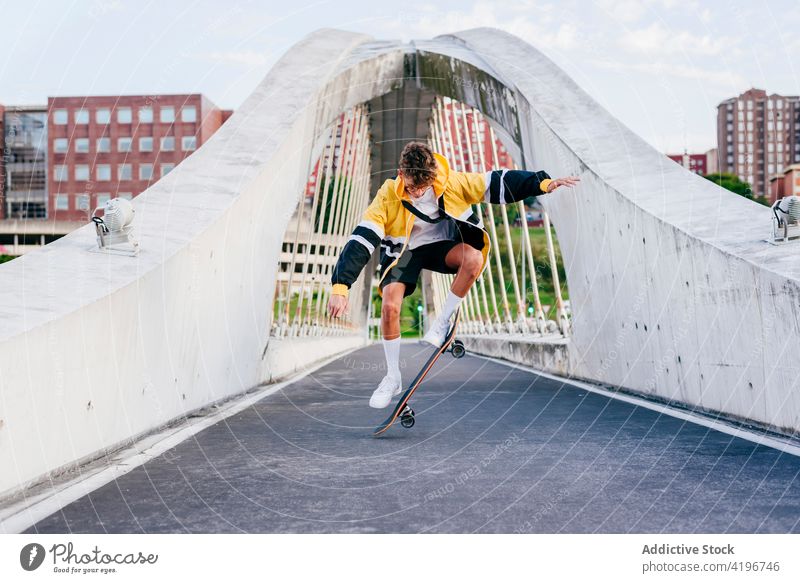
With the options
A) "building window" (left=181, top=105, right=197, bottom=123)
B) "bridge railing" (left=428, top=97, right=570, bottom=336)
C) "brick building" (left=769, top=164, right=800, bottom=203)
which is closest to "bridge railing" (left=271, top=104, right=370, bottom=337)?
"bridge railing" (left=428, top=97, right=570, bottom=336)

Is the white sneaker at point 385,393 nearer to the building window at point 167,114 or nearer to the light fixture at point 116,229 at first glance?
the light fixture at point 116,229

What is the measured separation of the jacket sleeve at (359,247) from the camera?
18.8 ft

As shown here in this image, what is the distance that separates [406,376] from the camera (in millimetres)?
12875

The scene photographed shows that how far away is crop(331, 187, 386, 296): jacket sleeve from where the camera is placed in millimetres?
5727

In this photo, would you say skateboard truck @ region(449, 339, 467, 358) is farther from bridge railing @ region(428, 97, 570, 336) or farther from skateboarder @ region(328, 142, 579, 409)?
bridge railing @ region(428, 97, 570, 336)

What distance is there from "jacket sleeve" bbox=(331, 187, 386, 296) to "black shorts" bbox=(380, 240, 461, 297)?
26 cm

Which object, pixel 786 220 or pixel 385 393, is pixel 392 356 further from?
pixel 786 220

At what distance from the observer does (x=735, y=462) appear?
484 centimetres

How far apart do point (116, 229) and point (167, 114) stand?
78401mm

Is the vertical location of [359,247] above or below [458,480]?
above

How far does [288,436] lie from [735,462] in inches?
110

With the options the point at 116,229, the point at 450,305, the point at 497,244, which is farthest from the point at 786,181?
the point at 497,244
